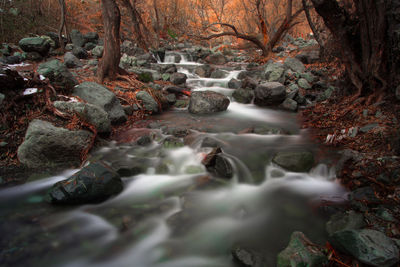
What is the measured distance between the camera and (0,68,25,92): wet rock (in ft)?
13.1

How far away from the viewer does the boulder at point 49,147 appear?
3.64m

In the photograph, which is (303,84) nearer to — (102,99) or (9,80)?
(102,99)

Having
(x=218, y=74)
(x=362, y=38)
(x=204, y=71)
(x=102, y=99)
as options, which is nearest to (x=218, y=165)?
(x=102, y=99)

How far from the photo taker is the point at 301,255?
2068 millimetres

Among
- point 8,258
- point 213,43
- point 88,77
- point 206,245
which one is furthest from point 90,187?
point 213,43

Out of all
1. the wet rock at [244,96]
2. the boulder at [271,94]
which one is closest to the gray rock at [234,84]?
the wet rock at [244,96]

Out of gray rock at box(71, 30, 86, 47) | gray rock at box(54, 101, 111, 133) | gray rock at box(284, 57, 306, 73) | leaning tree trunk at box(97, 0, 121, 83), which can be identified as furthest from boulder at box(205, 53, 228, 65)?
gray rock at box(54, 101, 111, 133)

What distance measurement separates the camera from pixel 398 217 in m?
2.30

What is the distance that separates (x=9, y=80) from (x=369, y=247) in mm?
5230

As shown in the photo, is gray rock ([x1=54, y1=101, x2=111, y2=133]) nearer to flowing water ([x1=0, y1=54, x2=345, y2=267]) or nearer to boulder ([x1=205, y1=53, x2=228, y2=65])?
flowing water ([x1=0, y1=54, x2=345, y2=267])

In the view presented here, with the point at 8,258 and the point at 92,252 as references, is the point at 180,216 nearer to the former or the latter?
the point at 92,252

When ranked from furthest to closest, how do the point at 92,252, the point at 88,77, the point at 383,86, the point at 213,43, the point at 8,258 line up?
the point at 213,43, the point at 88,77, the point at 383,86, the point at 92,252, the point at 8,258

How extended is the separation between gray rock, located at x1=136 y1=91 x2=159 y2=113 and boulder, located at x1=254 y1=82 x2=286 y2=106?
3280 millimetres

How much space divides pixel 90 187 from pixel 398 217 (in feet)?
10.6
